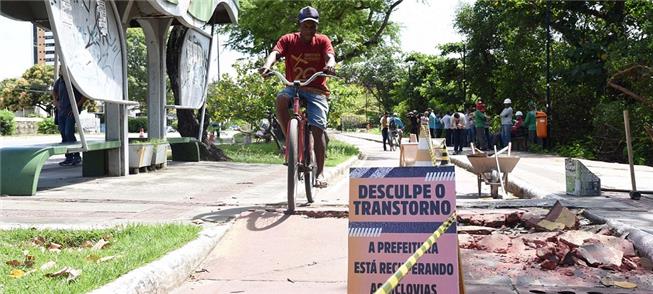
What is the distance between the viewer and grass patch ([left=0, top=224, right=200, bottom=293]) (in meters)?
3.47

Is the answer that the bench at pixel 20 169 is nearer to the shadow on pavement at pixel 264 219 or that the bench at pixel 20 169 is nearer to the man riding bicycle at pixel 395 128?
the shadow on pavement at pixel 264 219

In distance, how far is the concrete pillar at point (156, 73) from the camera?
38.3 ft

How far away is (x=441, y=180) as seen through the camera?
302 cm

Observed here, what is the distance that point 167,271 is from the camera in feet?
12.7

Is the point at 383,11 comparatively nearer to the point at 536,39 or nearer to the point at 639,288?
the point at 536,39

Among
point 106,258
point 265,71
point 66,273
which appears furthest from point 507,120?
point 66,273

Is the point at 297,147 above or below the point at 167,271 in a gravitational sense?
above

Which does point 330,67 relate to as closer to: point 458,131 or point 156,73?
point 156,73

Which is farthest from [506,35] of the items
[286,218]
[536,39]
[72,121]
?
[286,218]

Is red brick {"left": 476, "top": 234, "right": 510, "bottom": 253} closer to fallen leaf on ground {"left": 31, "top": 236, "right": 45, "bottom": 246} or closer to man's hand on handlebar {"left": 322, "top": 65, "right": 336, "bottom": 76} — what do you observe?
man's hand on handlebar {"left": 322, "top": 65, "right": 336, "bottom": 76}

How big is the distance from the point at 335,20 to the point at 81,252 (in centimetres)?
1750

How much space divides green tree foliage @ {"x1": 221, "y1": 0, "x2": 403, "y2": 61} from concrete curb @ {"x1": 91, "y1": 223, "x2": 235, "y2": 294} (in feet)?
52.2

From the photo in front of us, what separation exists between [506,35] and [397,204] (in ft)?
99.1

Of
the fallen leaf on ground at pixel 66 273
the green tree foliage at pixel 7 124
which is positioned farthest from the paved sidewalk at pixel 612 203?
the green tree foliage at pixel 7 124
